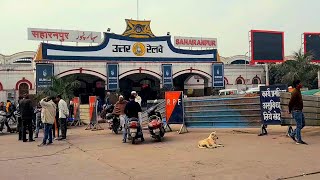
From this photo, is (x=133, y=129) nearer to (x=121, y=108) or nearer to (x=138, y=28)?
(x=121, y=108)

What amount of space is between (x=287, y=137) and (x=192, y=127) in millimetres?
4079

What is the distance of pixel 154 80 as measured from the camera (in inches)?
1582

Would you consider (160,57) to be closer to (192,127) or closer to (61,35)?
(61,35)

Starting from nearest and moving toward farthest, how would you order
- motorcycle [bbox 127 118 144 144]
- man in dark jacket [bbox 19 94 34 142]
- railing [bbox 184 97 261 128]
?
motorcycle [bbox 127 118 144 144], railing [bbox 184 97 261 128], man in dark jacket [bbox 19 94 34 142]

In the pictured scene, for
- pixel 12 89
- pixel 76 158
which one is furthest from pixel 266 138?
pixel 12 89

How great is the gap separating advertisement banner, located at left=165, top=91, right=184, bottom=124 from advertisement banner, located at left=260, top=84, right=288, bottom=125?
317 cm

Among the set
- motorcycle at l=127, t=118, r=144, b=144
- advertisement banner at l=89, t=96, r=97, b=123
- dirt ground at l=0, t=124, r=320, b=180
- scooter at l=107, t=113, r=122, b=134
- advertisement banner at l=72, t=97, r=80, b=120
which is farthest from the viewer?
advertisement banner at l=72, t=97, r=80, b=120

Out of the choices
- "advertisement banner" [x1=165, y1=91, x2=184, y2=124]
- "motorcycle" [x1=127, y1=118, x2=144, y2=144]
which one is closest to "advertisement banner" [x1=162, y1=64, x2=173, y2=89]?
"advertisement banner" [x1=165, y1=91, x2=184, y2=124]

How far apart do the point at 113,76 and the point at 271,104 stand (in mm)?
23936

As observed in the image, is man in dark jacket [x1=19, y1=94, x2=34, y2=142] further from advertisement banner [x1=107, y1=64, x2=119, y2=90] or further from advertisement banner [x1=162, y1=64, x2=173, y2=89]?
advertisement banner [x1=162, y1=64, x2=173, y2=89]

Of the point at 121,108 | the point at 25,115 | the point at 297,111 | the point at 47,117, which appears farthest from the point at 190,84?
the point at 297,111

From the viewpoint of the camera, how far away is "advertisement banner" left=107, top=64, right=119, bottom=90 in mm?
34219

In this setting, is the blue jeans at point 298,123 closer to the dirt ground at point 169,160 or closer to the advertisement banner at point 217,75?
the dirt ground at point 169,160

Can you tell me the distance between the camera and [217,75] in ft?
126
